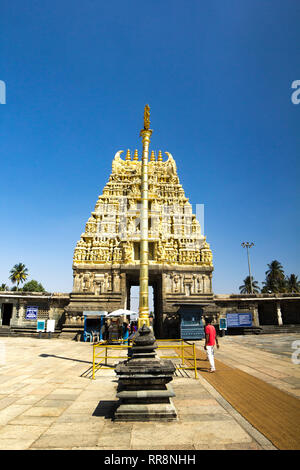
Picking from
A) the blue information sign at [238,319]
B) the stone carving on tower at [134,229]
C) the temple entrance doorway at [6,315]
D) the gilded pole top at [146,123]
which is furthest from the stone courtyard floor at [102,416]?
the temple entrance doorway at [6,315]

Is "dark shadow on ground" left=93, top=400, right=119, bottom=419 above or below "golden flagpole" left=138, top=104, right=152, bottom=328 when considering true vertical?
below

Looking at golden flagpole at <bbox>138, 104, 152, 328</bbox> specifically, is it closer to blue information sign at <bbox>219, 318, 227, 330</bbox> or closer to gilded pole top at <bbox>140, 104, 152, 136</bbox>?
gilded pole top at <bbox>140, 104, 152, 136</bbox>

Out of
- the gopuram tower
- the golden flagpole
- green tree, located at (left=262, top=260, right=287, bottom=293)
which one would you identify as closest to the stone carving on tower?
the gopuram tower

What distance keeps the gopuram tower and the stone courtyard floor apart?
13.6m

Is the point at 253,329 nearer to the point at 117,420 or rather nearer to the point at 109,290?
the point at 109,290

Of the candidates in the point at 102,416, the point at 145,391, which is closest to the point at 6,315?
the point at 102,416

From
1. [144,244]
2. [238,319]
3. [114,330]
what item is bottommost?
[114,330]

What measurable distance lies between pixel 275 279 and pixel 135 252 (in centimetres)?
4226

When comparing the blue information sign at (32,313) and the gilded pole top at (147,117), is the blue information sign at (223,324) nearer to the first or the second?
the blue information sign at (32,313)

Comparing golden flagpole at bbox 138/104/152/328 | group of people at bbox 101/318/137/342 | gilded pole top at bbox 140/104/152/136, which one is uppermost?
gilded pole top at bbox 140/104/152/136

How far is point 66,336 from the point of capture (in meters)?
21.9

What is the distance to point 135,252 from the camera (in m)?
25.1

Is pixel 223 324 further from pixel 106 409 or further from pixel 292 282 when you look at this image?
pixel 292 282

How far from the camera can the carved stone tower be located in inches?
920
